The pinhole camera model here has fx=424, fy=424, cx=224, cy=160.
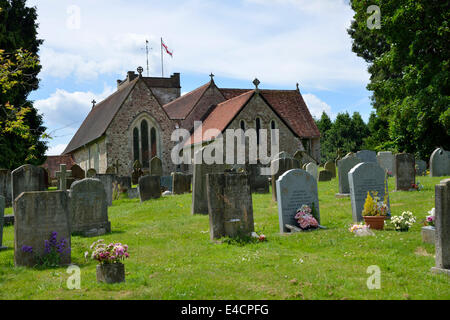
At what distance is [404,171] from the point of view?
560 inches

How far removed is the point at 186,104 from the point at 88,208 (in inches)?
1094

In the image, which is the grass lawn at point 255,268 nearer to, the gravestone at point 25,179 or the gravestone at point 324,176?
the gravestone at point 25,179

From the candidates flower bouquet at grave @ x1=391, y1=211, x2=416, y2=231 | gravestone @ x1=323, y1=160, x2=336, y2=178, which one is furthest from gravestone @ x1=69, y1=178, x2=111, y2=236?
gravestone @ x1=323, y1=160, x2=336, y2=178

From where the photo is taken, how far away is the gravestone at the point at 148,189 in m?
16.1

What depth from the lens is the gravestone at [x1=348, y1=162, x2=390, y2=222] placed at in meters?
10.2

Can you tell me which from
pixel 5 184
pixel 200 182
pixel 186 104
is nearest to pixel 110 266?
pixel 200 182

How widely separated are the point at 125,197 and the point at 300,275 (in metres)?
14.2

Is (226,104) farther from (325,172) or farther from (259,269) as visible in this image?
(259,269)

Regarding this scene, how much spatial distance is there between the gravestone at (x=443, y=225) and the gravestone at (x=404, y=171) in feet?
29.3

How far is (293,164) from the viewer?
14078mm

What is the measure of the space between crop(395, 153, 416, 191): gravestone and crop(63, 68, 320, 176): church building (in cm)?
1533

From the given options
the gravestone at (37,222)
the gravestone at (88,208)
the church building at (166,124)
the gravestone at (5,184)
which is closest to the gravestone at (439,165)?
the church building at (166,124)

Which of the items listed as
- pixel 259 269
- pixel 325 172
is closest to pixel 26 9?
pixel 325 172
